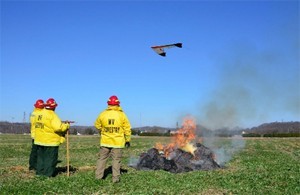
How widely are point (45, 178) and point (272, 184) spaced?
7.62 m

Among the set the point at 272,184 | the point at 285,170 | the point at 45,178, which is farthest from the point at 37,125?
the point at 285,170

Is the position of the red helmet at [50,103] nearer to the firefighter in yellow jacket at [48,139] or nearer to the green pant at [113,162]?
the firefighter in yellow jacket at [48,139]

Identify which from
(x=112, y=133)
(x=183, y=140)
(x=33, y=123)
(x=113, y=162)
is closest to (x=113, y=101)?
(x=112, y=133)

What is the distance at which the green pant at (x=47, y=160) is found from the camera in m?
14.2

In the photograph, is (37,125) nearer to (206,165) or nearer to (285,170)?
(206,165)

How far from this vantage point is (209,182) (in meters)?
12.7

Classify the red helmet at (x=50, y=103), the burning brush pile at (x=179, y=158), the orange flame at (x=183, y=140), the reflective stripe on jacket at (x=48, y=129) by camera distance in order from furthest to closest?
the orange flame at (x=183, y=140), the burning brush pile at (x=179, y=158), the red helmet at (x=50, y=103), the reflective stripe on jacket at (x=48, y=129)

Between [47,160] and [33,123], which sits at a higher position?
[33,123]

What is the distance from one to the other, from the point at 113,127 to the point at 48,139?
2708 mm

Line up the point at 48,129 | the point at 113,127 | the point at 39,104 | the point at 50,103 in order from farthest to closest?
1. the point at 39,104
2. the point at 50,103
3. the point at 48,129
4. the point at 113,127

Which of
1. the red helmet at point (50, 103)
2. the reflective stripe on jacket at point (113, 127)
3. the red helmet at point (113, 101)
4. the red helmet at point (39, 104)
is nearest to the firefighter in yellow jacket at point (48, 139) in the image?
the red helmet at point (50, 103)

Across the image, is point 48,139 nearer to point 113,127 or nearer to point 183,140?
point 113,127

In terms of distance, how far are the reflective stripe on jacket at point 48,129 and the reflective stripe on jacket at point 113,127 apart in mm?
1720

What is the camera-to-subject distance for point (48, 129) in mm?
14406
